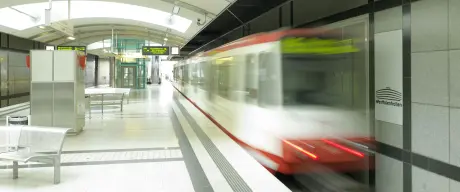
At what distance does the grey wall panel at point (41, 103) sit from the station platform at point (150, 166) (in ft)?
2.75

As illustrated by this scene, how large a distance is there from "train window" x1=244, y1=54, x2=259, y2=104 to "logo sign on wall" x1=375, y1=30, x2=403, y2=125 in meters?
1.96

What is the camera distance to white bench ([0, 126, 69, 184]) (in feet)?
15.7

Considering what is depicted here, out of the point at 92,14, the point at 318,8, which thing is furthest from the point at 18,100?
the point at 318,8

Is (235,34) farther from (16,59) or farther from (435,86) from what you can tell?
(435,86)

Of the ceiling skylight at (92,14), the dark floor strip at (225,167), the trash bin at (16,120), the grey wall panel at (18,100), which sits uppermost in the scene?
the ceiling skylight at (92,14)

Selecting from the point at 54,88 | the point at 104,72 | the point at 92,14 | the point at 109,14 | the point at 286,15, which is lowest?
the point at 54,88

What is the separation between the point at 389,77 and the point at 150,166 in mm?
3878

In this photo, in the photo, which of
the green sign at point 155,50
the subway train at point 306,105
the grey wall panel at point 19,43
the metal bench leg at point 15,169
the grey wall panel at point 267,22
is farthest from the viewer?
the green sign at point 155,50

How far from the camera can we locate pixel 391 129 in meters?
4.97

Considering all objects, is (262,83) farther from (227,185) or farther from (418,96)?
(418,96)

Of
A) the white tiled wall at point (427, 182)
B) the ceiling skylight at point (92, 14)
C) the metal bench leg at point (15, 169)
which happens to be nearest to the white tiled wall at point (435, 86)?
the white tiled wall at point (427, 182)

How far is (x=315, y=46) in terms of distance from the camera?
5.84 metres

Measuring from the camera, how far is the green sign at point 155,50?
26000mm

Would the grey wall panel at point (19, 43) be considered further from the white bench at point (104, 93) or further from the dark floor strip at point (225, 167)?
the dark floor strip at point (225, 167)
